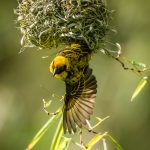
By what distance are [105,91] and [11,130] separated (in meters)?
1.07

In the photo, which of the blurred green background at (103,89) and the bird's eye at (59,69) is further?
the blurred green background at (103,89)

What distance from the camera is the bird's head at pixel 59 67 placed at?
3119 millimetres

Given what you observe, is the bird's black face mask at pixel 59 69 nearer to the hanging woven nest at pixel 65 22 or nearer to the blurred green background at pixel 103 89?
the hanging woven nest at pixel 65 22

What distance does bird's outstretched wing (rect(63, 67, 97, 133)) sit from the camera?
322 cm

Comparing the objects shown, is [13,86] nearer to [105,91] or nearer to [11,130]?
[11,130]

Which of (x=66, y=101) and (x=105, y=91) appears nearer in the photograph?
(x=66, y=101)

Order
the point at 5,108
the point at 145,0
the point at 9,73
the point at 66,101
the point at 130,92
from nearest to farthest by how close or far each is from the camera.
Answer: the point at 66,101 < the point at 130,92 < the point at 145,0 < the point at 5,108 < the point at 9,73

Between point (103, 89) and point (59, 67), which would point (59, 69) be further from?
point (103, 89)

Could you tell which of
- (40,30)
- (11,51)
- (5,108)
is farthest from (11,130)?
(40,30)

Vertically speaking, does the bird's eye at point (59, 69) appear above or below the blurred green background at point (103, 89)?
above

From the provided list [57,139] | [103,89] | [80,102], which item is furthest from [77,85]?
[103,89]

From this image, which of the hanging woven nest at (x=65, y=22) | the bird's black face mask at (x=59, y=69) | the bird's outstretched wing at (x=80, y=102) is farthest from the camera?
the hanging woven nest at (x=65, y=22)

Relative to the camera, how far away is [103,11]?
3.43m

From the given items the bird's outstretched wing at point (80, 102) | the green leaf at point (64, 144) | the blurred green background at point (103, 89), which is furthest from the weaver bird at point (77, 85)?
the blurred green background at point (103, 89)
